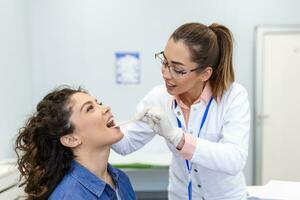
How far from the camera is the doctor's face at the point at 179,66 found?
1421mm

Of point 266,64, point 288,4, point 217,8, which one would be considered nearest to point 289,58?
point 266,64

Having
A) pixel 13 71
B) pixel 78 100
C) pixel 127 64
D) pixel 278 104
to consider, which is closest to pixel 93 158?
pixel 78 100

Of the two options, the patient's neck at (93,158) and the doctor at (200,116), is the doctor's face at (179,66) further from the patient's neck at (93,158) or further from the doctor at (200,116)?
the patient's neck at (93,158)

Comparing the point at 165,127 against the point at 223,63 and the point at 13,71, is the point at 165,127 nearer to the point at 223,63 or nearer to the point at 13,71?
the point at 223,63

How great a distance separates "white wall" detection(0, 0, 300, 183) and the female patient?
7.95 ft

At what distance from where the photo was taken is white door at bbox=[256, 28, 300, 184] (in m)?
3.81

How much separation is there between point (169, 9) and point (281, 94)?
142cm

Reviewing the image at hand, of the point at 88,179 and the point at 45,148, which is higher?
the point at 45,148

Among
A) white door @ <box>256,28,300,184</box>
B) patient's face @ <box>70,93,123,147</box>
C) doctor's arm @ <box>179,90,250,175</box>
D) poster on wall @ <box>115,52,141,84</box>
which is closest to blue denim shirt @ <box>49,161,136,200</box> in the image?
patient's face @ <box>70,93,123,147</box>

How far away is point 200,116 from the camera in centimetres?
155

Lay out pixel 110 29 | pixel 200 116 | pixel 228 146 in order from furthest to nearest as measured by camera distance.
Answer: pixel 110 29 < pixel 200 116 < pixel 228 146

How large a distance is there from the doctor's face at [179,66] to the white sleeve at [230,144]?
18 cm

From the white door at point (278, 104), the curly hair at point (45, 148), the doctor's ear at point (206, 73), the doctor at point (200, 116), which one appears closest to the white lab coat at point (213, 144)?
the doctor at point (200, 116)

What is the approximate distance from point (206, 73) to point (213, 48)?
0.33 feet
